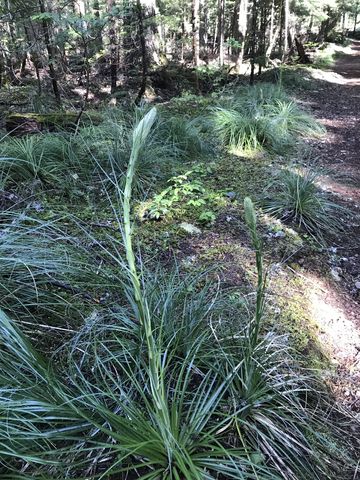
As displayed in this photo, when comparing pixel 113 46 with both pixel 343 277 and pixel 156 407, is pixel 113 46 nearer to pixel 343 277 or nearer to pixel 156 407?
pixel 343 277

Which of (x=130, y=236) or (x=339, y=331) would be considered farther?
(x=339, y=331)

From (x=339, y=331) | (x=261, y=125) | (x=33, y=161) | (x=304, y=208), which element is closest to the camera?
(x=339, y=331)

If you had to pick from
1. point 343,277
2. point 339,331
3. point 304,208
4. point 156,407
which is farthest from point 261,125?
point 156,407

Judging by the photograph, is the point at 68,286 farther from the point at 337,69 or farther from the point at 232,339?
the point at 337,69

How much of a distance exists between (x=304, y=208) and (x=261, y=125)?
2816mm

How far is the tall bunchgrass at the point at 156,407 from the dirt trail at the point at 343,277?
55 cm

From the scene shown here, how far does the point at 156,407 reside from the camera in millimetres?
1646

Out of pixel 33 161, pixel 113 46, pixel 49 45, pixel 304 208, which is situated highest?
pixel 49 45

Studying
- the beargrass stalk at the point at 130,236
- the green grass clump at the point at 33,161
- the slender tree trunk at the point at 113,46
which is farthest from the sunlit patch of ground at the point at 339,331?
the slender tree trunk at the point at 113,46

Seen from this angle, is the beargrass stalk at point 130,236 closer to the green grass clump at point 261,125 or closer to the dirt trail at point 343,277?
the dirt trail at point 343,277

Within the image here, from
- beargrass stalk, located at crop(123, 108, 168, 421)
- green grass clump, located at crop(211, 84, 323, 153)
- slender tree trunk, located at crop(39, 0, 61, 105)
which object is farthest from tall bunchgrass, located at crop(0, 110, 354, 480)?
slender tree trunk, located at crop(39, 0, 61, 105)

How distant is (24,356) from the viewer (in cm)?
188

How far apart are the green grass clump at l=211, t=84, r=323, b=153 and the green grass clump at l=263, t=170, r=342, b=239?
206 cm

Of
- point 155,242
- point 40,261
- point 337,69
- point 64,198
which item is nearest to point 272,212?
point 155,242
